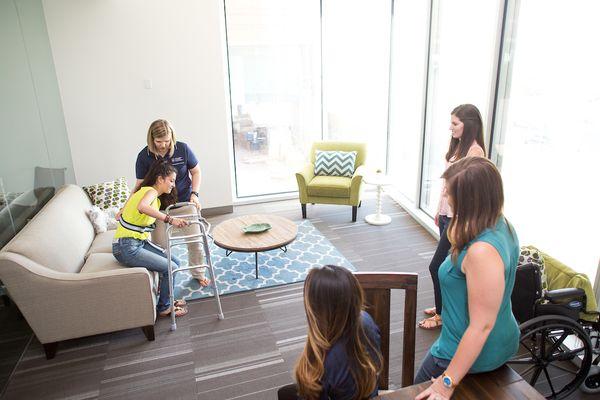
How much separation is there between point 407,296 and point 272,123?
4714 millimetres

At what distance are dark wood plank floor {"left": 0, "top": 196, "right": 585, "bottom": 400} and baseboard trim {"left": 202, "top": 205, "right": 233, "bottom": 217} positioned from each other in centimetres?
217

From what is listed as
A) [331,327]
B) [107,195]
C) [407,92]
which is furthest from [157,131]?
[407,92]

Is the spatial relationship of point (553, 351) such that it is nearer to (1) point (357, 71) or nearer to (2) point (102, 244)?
(2) point (102, 244)

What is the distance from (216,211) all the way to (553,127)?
4061 millimetres

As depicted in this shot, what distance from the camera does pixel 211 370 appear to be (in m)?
2.98

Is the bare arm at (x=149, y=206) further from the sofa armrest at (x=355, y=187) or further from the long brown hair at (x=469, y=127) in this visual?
the sofa armrest at (x=355, y=187)

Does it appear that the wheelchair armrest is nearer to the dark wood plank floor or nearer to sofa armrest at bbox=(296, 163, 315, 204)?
the dark wood plank floor

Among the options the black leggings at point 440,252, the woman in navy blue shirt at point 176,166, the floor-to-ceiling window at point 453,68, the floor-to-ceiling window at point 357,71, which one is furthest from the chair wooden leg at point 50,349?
the floor-to-ceiling window at point 357,71

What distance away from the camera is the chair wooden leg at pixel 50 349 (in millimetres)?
3115

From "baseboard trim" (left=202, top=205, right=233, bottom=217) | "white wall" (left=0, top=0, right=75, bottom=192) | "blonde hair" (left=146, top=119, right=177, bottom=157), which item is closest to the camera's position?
"white wall" (left=0, top=0, right=75, bottom=192)

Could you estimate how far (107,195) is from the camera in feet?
15.0

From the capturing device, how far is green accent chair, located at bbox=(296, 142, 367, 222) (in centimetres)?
534

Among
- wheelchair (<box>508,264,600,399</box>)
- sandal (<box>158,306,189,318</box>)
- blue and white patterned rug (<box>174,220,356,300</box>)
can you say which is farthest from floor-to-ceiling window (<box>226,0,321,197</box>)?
wheelchair (<box>508,264,600,399</box>)

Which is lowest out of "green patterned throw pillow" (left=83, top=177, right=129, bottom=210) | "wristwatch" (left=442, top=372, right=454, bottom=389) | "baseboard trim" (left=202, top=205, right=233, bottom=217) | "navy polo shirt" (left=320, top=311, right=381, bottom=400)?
"baseboard trim" (left=202, top=205, right=233, bottom=217)
